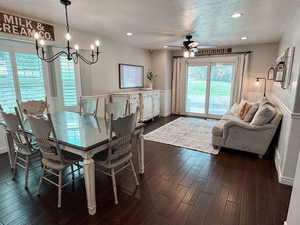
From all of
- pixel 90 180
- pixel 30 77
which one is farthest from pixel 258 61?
pixel 30 77

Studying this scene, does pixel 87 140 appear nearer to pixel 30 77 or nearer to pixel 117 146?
pixel 117 146

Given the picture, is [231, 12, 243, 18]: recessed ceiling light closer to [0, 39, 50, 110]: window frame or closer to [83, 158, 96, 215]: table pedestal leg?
[83, 158, 96, 215]: table pedestal leg

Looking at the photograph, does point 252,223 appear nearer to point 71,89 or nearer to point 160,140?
point 160,140

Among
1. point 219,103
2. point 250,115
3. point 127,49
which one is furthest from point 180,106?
point 250,115

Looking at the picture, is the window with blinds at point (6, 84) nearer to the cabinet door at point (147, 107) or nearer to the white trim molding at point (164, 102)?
the cabinet door at point (147, 107)

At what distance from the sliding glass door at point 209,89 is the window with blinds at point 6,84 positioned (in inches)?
205

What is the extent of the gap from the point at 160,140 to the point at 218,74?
3.46m

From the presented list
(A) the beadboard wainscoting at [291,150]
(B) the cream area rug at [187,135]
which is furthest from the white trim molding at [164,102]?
(A) the beadboard wainscoting at [291,150]

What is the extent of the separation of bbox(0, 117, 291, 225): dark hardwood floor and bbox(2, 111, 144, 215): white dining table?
0.26m

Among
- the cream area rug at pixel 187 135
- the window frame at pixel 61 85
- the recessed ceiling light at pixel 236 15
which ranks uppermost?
the recessed ceiling light at pixel 236 15

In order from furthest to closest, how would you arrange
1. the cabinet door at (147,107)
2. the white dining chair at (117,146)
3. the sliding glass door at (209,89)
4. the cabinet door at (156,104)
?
1. the cabinet door at (156,104)
2. the sliding glass door at (209,89)
3. the cabinet door at (147,107)
4. the white dining chair at (117,146)

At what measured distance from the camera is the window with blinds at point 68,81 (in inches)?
151

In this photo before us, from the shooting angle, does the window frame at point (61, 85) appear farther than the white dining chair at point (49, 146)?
Yes

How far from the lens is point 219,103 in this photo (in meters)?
6.10
